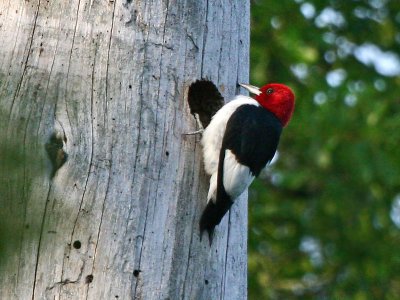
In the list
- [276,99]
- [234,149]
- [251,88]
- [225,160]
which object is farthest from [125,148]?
[276,99]

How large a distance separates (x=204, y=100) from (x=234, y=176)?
0.44 metres

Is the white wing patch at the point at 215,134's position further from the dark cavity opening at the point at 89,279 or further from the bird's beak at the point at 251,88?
the dark cavity opening at the point at 89,279

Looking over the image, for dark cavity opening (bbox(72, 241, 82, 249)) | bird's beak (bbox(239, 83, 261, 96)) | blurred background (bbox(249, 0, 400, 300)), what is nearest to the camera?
dark cavity opening (bbox(72, 241, 82, 249))

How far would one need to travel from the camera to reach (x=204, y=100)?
3.75 m

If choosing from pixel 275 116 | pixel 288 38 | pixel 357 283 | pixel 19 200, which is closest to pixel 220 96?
pixel 275 116

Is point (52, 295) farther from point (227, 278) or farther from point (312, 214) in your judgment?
point (312, 214)

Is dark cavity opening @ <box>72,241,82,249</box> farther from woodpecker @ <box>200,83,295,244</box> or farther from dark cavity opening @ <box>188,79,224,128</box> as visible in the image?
dark cavity opening @ <box>188,79,224,128</box>

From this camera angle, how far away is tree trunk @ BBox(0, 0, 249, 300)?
298 cm

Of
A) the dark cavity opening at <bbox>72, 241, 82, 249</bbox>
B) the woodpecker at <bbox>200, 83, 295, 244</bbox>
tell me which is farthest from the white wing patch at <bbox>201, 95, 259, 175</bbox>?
the dark cavity opening at <bbox>72, 241, 82, 249</bbox>

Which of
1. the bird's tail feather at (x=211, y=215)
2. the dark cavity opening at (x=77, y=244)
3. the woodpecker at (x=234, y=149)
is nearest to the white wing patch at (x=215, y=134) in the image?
the woodpecker at (x=234, y=149)

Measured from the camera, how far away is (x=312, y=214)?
848cm

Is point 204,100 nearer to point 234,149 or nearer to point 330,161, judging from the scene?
point 234,149

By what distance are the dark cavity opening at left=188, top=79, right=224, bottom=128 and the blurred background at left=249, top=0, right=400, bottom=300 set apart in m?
3.40

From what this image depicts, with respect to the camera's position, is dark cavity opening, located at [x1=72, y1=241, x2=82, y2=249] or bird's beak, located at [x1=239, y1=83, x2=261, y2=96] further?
bird's beak, located at [x1=239, y1=83, x2=261, y2=96]
